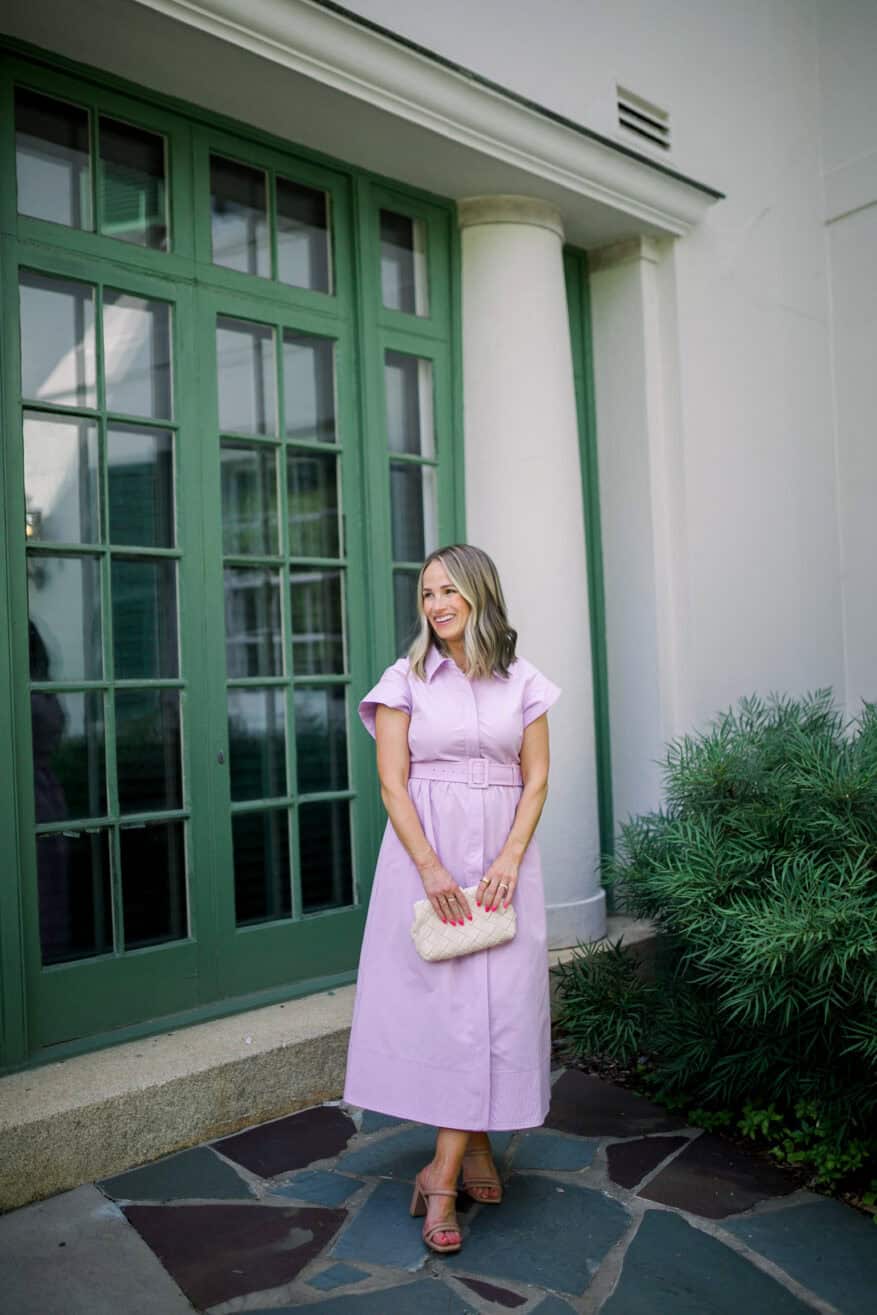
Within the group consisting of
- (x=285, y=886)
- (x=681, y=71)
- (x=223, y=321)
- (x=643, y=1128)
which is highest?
(x=681, y=71)

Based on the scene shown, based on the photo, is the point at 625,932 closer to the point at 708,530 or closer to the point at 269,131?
the point at 708,530

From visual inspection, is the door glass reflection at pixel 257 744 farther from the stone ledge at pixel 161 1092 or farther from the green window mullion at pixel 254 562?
the stone ledge at pixel 161 1092

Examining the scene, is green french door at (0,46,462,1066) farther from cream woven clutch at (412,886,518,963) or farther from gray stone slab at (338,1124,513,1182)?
cream woven clutch at (412,886,518,963)

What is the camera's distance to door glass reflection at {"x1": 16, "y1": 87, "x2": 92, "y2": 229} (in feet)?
12.3

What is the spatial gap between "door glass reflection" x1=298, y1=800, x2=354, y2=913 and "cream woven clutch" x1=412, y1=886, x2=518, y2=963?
1505 mm

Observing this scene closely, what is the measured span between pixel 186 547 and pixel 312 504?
0.65 m

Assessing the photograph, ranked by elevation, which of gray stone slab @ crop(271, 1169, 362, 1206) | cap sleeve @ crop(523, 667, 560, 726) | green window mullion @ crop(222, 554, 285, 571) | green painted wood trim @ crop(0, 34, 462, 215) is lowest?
gray stone slab @ crop(271, 1169, 362, 1206)

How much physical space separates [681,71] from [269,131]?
2347mm

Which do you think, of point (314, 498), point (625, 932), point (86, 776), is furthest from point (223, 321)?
point (625, 932)

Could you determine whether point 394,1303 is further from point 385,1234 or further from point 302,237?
point 302,237

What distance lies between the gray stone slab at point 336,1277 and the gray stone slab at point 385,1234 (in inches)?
1.8

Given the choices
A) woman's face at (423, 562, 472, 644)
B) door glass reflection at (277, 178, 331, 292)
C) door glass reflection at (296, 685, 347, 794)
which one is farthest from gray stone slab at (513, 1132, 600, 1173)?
door glass reflection at (277, 178, 331, 292)

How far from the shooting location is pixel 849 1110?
332 cm

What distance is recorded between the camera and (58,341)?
150 inches
